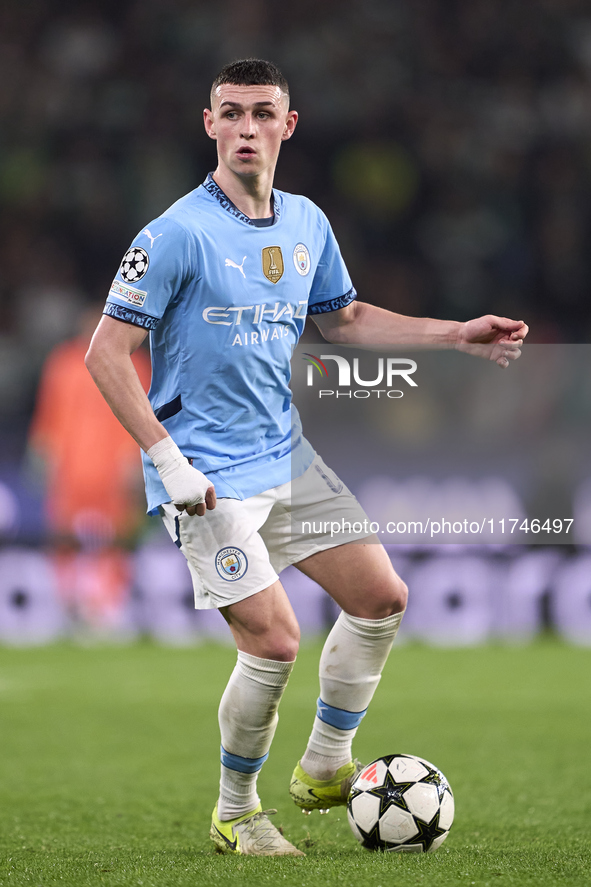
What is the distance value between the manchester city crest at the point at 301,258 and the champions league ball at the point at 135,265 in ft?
1.62

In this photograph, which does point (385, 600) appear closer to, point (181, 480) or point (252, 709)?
point (252, 709)

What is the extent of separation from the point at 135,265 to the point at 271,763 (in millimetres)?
2647

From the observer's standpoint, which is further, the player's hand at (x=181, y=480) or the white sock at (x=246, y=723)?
the white sock at (x=246, y=723)

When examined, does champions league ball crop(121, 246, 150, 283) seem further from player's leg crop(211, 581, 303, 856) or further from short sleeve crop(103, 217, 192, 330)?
player's leg crop(211, 581, 303, 856)

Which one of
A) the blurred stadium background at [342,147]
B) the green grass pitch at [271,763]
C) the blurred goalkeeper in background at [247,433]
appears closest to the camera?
the green grass pitch at [271,763]

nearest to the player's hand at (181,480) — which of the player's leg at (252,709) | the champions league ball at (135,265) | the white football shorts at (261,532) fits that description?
the white football shorts at (261,532)

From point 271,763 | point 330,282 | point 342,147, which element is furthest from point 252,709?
point 342,147

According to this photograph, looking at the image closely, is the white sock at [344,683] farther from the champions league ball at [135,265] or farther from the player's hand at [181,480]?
the champions league ball at [135,265]

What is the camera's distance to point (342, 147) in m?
12.1

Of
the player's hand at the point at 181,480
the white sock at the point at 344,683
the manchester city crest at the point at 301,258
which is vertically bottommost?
the white sock at the point at 344,683

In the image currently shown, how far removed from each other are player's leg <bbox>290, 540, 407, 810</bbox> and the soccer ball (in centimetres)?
20

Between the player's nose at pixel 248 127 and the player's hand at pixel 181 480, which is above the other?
the player's nose at pixel 248 127

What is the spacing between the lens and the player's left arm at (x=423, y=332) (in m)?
3.44

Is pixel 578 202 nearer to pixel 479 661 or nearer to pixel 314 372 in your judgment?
pixel 479 661
